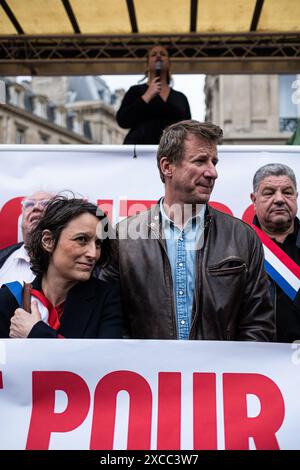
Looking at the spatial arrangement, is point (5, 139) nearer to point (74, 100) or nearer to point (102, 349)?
point (74, 100)

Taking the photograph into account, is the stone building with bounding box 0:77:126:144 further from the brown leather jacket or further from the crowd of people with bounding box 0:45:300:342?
the brown leather jacket

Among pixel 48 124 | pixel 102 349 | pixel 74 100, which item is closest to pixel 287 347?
pixel 102 349

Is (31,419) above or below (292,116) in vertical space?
below

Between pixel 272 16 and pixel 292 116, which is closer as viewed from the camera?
pixel 272 16

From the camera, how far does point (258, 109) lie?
76.5ft

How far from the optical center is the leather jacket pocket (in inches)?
111

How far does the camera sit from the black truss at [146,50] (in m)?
6.02

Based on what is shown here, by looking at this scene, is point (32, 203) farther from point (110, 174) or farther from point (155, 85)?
point (155, 85)

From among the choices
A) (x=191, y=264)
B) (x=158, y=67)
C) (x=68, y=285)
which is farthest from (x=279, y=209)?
(x=158, y=67)

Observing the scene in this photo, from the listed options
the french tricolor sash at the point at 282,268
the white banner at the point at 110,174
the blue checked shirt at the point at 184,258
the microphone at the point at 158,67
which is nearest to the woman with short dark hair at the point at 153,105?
the microphone at the point at 158,67

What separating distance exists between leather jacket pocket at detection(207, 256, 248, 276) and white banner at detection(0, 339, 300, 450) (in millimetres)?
373

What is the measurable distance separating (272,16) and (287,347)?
3.97 meters

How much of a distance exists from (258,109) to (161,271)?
837 inches

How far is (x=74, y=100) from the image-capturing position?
73375mm
